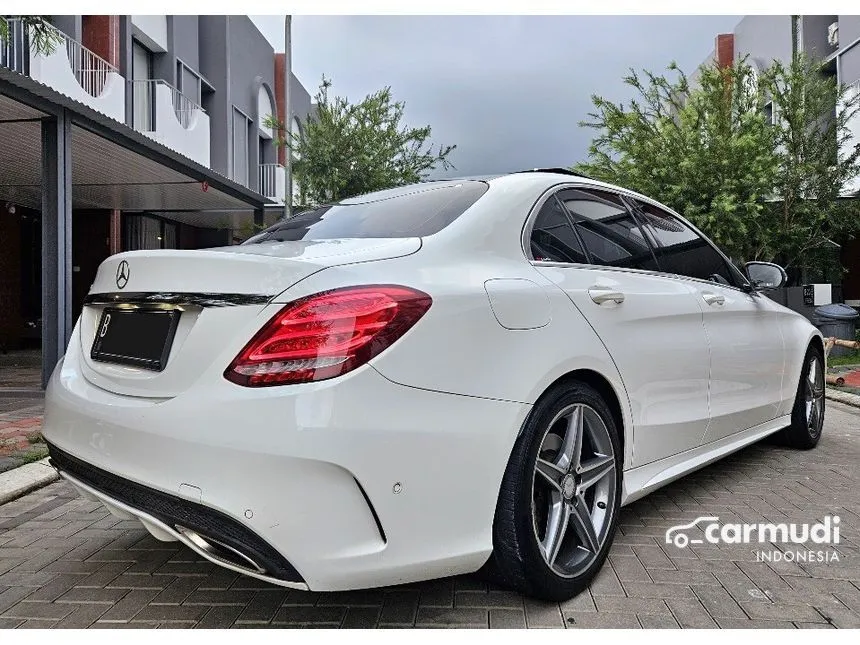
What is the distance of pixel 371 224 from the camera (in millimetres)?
2936

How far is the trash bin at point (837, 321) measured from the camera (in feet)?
41.1

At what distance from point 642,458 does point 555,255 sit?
3.19ft

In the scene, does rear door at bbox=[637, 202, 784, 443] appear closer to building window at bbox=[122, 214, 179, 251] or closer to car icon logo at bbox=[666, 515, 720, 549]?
car icon logo at bbox=[666, 515, 720, 549]

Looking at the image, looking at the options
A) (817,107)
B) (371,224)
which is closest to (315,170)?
(817,107)

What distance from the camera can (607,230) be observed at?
339 centimetres

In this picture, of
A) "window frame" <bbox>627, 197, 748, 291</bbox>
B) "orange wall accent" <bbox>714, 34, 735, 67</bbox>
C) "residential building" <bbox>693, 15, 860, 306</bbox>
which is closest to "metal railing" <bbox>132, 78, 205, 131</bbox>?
"residential building" <bbox>693, 15, 860, 306</bbox>

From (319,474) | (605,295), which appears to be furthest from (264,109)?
(319,474)

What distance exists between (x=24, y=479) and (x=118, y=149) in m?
6.98

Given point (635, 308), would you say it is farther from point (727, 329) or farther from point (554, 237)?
point (727, 329)

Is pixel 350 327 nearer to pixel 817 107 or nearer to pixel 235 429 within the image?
pixel 235 429

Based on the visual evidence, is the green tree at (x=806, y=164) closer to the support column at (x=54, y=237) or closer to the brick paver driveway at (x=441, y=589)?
the support column at (x=54, y=237)

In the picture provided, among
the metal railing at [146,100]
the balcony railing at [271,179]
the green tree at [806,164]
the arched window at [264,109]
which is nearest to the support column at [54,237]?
the metal railing at [146,100]

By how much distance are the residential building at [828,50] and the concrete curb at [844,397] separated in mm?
8697

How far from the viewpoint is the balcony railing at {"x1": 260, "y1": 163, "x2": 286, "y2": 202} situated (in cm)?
2640
